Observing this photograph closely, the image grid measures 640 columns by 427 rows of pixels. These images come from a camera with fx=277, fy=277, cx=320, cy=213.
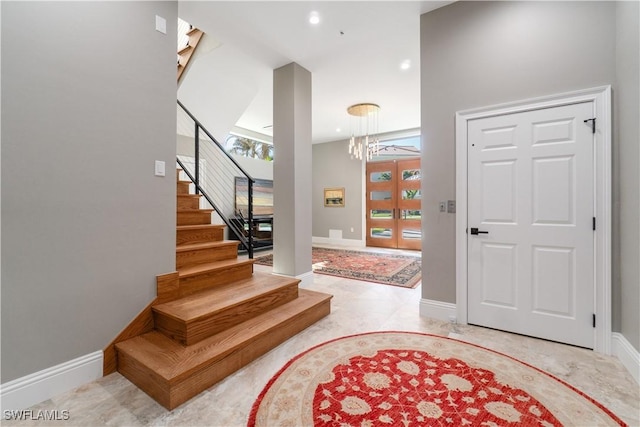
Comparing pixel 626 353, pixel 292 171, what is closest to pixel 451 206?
pixel 626 353

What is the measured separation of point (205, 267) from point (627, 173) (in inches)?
144

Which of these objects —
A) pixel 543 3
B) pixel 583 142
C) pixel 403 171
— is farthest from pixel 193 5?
pixel 403 171

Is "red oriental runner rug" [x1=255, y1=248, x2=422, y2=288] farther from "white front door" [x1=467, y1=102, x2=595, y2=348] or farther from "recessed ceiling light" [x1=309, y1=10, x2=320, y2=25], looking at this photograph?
"recessed ceiling light" [x1=309, y1=10, x2=320, y2=25]

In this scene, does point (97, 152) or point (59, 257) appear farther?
point (97, 152)

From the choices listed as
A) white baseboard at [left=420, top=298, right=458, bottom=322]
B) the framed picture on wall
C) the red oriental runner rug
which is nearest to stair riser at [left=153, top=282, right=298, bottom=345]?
white baseboard at [left=420, top=298, right=458, bottom=322]

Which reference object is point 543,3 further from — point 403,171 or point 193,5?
point 403,171

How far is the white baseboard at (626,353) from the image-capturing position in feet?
6.21

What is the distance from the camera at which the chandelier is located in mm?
5684

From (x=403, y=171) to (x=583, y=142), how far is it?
209 inches

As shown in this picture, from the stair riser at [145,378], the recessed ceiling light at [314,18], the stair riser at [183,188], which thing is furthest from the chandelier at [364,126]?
the stair riser at [145,378]

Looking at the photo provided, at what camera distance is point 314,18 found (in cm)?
301

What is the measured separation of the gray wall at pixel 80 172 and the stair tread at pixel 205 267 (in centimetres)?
25

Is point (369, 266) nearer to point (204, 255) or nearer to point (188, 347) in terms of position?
point (204, 255)

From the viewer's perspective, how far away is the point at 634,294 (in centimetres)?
199
